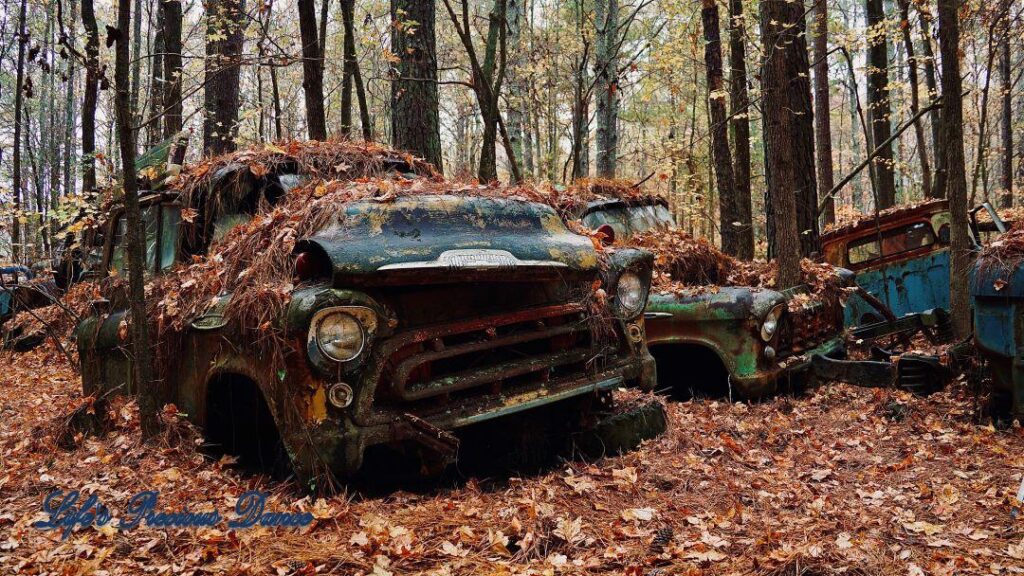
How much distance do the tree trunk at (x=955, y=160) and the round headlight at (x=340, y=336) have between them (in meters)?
5.36

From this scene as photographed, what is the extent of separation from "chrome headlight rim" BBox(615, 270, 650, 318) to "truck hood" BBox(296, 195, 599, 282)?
0.99 ft

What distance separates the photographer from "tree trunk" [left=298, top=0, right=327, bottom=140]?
360 inches

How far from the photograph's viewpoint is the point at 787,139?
708cm

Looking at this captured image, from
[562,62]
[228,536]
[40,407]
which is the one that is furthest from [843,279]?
[562,62]

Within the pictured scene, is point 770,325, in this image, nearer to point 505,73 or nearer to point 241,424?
point 241,424

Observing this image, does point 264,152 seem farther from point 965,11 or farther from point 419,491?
point 965,11

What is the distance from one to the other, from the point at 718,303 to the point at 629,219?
6.01 feet

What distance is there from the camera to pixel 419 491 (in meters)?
3.83

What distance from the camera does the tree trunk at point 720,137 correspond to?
12094 millimetres

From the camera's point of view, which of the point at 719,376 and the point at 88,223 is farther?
the point at 88,223

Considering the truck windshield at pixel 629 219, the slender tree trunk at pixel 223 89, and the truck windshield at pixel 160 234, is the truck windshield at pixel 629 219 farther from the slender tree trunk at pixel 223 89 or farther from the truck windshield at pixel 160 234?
the slender tree trunk at pixel 223 89

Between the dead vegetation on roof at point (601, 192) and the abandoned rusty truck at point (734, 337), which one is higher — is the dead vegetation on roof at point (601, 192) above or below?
above

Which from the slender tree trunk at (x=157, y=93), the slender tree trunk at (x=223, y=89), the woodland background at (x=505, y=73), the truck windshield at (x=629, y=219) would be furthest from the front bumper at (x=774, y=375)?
the slender tree trunk at (x=157, y=93)

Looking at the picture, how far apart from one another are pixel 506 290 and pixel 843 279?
167 inches
